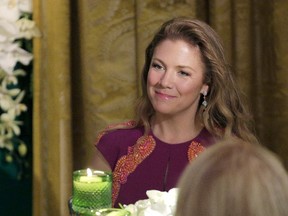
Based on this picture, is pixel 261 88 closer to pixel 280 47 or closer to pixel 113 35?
pixel 280 47

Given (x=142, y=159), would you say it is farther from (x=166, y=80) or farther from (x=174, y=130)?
(x=166, y=80)

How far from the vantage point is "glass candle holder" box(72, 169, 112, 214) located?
39.2 inches

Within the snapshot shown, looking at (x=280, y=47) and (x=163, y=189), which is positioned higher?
(x=280, y=47)

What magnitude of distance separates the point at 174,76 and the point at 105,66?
44 cm

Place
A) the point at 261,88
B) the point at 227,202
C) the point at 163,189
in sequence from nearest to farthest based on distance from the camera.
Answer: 1. the point at 227,202
2. the point at 163,189
3. the point at 261,88

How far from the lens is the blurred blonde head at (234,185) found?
2.12 feet

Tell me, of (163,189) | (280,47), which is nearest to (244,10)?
(280,47)

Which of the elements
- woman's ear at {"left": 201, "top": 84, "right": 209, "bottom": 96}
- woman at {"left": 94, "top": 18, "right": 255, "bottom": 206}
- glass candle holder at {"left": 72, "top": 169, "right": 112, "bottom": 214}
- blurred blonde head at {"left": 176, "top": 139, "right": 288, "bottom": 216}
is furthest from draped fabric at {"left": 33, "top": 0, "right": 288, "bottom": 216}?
blurred blonde head at {"left": 176, "top": 139, "right": 288, "bottom": 216}

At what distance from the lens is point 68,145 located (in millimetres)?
1865

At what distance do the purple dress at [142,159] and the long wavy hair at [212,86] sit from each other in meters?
0.05

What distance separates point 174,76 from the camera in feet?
5.03

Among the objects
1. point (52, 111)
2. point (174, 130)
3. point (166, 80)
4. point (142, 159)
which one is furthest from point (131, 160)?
point (52, 111)

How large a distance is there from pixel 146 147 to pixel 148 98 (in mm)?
156

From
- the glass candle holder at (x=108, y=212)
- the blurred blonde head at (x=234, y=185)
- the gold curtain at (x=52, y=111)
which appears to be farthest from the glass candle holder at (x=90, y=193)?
the gold curtain at (x=52, y=111)
